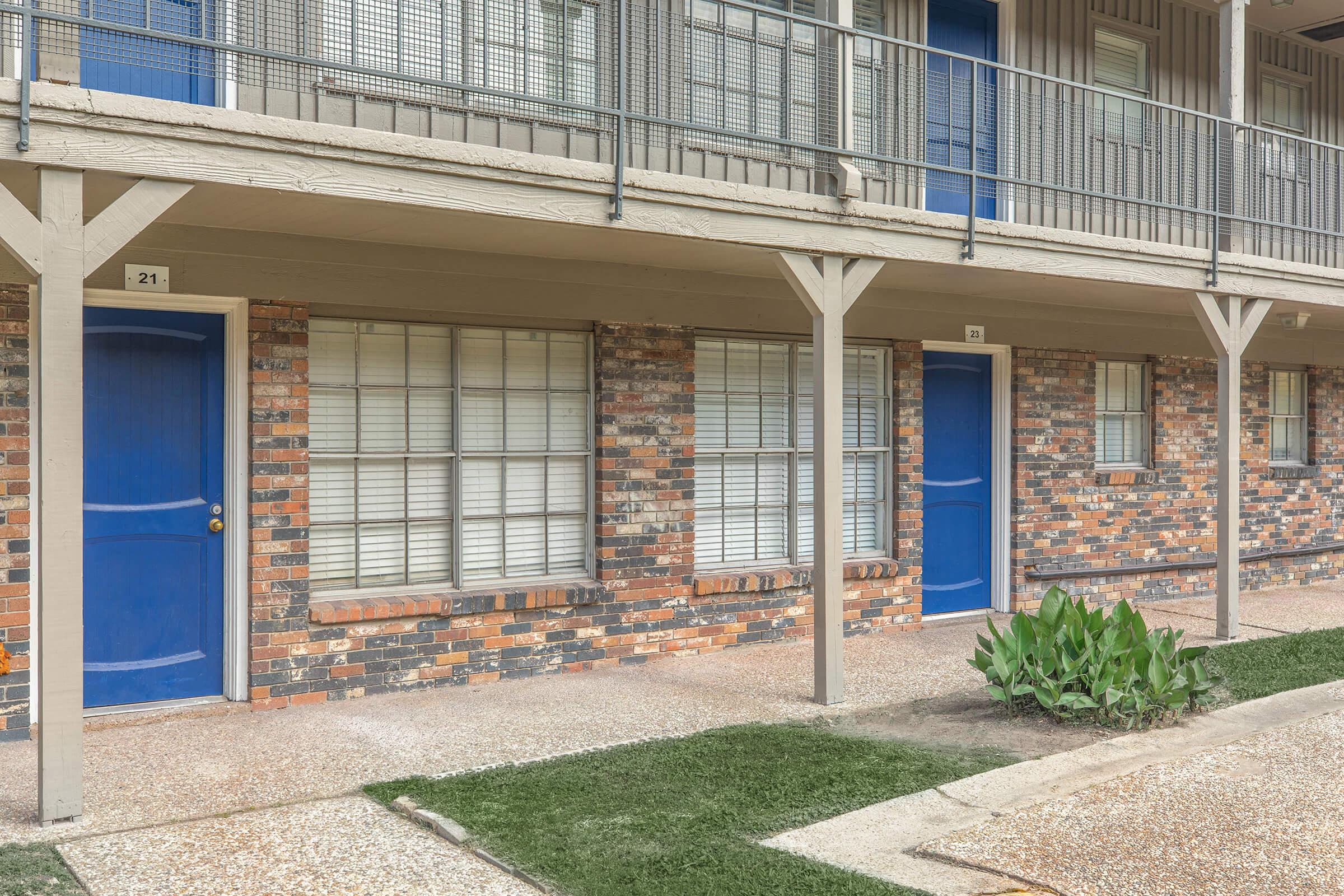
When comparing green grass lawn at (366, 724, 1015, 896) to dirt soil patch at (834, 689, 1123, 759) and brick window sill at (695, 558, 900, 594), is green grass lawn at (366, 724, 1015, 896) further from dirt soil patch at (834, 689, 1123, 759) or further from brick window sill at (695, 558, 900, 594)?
brick window sill at (695, 558, 900, 594)

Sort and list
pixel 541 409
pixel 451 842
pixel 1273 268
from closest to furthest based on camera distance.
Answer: pixel 451 842, pixel 541 409, pixel 1273 268

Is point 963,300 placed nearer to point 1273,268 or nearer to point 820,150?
point 1273,268

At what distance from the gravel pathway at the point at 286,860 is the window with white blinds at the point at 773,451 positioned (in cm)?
394

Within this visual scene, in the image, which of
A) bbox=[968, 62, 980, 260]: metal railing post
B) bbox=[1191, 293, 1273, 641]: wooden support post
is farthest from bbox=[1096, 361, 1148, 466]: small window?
bbox=[968, 62, 980, 260]: metal railing post

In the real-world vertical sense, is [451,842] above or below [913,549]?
below

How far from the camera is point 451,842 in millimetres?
4301

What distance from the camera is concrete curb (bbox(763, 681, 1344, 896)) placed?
158 inches

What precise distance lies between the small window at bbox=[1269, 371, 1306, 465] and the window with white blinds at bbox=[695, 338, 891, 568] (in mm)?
5226

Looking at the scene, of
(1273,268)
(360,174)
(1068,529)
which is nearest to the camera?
(360,174)

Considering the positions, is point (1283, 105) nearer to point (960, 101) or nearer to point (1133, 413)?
point (1133, 413)

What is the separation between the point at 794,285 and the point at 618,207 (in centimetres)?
124

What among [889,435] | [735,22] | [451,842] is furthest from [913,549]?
[451,842]

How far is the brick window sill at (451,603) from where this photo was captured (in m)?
6.42

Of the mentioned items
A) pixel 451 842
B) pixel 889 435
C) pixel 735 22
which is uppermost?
pixel 735 22
